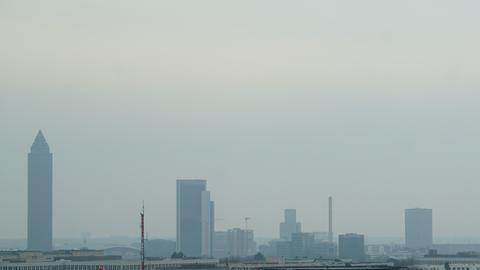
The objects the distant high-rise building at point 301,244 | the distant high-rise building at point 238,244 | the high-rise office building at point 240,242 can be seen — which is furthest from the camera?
the high-rise office building at point 240,242

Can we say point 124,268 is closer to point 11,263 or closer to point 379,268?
point 11,263

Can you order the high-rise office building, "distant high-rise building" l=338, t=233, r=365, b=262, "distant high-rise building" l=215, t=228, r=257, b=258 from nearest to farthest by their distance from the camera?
"distant high-rise building" l=338, t=233, r=365, b=262
"distant high-rise building" l=215, t=228, r=257, b=258
the high-rise office building

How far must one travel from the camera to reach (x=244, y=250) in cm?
18950

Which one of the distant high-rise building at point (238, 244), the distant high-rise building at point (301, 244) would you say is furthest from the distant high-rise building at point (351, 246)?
the distant high-rise building at point (238, 244)

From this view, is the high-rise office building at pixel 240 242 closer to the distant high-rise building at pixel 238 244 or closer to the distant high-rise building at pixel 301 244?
the distant high-rise building at pixel 238 244

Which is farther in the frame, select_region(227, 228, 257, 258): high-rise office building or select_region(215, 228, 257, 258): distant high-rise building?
select_region(227, 228, 257, 258): high-rise office building

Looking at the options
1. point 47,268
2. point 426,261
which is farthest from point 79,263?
point 426,261

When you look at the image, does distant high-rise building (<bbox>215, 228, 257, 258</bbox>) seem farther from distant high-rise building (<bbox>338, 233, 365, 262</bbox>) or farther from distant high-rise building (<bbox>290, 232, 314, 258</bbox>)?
distant high-rise building (<bbox>338, 233, 365, 262</bbox>)

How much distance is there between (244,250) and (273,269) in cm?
10592

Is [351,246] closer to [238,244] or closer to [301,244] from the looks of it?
[301,244]

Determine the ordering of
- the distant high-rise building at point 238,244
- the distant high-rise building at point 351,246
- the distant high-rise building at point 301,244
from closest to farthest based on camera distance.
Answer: the distant high-rise building at point 351,246
the distant high-rise building at point 301,244
the distant high-rise building at point 238,244

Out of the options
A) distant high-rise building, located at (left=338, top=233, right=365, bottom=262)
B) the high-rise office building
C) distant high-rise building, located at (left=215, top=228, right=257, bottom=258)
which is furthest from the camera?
the high-rise office building

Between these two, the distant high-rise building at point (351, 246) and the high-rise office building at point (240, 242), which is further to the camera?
the high-rise office building at point (240, 242)

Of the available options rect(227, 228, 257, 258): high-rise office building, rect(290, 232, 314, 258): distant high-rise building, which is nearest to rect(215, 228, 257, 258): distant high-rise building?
rect(227, 228, 257, 258): high-rise office building
